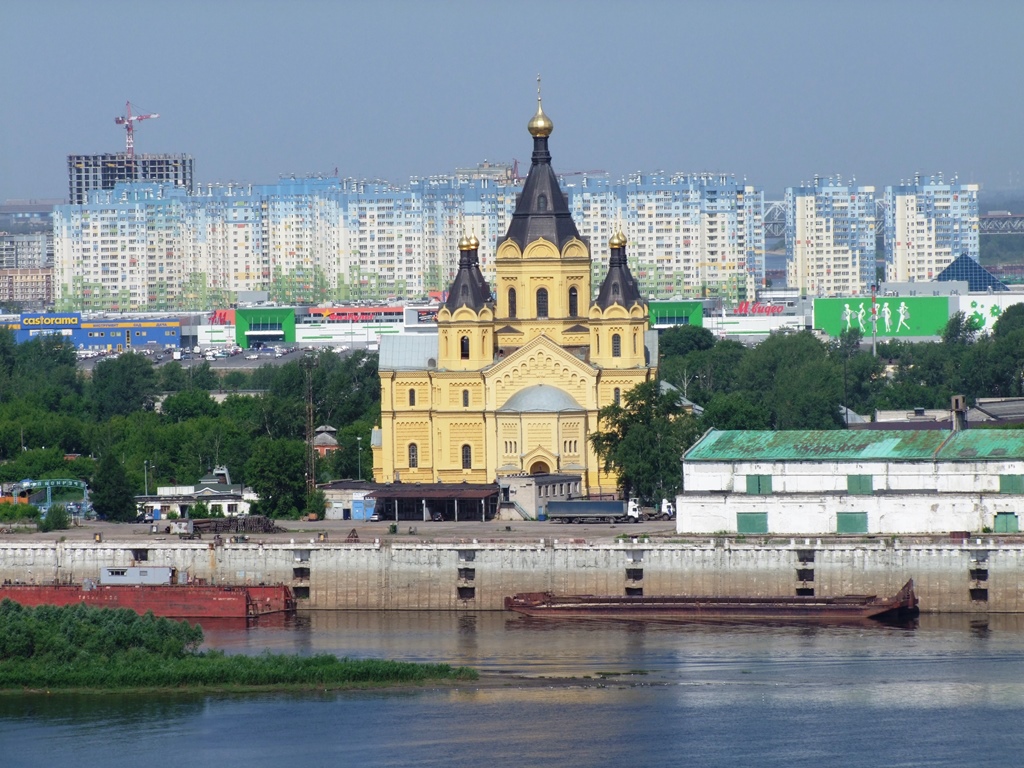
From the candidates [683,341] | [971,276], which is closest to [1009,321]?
[683,341]

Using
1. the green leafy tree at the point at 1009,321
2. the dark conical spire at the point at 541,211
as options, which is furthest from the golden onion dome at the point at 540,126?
the green leafy tree at the point at 1009,321

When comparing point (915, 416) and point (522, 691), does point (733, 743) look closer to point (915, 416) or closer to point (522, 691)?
point (522, 691)

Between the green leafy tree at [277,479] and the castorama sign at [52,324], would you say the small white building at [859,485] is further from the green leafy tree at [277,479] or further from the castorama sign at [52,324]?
the castorama sign at [52,324]

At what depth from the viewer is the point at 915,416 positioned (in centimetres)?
8875

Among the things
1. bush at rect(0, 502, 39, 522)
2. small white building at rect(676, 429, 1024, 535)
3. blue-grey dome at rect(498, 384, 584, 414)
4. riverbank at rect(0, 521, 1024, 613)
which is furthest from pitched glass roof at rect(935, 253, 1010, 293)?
riverbank at rect(0, 521, 1024, 613)

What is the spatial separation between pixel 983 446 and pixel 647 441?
11.2 metres

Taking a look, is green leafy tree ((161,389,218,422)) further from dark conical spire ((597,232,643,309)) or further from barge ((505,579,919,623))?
barge ((505,579,919,623))

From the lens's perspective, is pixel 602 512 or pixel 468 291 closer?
pixel 602 512

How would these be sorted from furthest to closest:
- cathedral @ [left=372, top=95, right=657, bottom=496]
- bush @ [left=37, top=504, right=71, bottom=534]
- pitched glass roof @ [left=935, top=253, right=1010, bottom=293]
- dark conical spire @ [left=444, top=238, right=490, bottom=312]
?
pitched glass roof @ [left=935, top=253, right=1010, bottom=293] < dark conical spire @ [left=444, top=238, right=490, bottom=312] < cathedral @ [left=372, top=95, right=657, bottom=496] < bush @ [left=37, top=504, right=71, bottom=534]

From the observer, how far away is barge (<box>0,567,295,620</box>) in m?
59.5

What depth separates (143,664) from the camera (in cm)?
5069

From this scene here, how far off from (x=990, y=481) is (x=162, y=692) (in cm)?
2047

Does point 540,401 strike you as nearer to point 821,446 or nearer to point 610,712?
point 821,446

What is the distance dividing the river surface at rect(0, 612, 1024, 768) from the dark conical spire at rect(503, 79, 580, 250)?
75.7ft
